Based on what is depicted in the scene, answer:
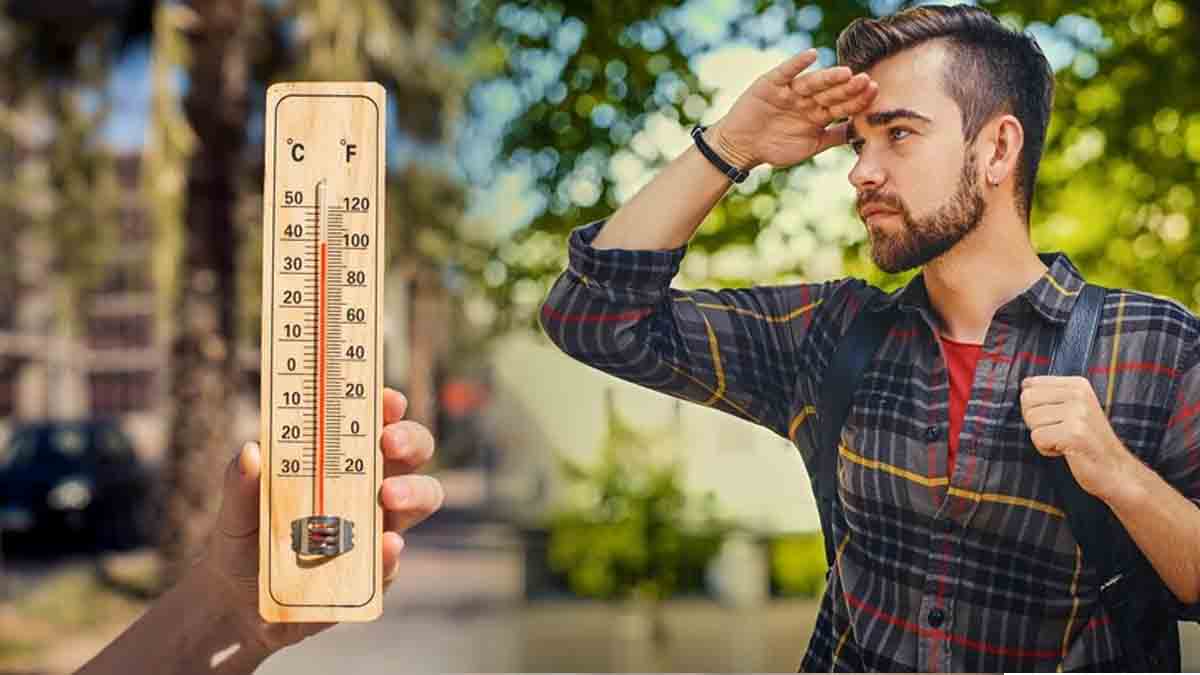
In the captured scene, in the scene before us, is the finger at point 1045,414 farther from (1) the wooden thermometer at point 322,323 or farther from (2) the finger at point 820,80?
(1) the wooden thermometer at point 322,323

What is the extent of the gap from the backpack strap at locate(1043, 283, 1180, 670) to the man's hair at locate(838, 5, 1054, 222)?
10.1 inches

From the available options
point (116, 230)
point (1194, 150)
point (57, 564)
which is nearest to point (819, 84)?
point (1194, 150)

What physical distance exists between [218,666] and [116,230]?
6.02 metres

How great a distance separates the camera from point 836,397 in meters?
2.30

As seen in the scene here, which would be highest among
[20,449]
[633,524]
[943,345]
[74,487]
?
[943,345]

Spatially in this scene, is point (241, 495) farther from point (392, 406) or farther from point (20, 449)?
point (20, 449)

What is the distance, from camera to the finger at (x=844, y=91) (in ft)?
7.18

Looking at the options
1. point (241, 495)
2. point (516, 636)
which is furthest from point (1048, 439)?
point (516, 636)

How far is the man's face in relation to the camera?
2188mm

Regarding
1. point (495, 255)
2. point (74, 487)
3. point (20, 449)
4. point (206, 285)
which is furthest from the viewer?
point (20, 449)

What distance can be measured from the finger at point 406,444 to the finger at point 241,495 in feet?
0.62

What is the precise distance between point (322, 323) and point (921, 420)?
987 mm

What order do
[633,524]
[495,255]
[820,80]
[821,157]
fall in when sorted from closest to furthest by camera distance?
[820,80], [821,157], [495,255], [633,524]

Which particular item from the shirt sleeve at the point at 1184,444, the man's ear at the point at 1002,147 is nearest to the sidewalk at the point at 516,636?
the shirt sleeve at the point at 1184,444
